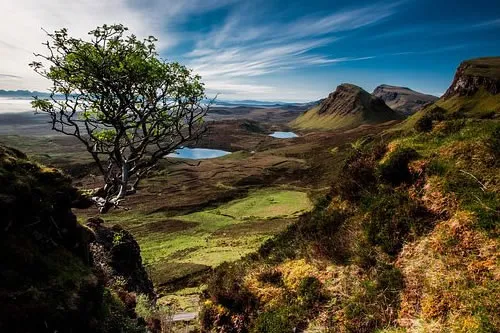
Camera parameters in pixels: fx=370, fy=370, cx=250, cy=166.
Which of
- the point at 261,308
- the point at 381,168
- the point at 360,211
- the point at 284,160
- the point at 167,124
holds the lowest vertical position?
the point at 284,160

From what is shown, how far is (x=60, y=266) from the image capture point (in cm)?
1216

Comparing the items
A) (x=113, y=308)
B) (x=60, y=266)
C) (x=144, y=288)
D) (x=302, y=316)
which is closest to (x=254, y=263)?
(x=302, y=316)

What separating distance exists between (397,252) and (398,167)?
15.3ft

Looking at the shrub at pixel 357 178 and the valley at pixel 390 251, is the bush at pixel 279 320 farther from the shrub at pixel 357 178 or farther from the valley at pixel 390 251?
the shrub at pixel 357 178

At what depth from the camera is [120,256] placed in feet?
86.8

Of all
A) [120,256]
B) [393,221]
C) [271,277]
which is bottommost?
[120,256]

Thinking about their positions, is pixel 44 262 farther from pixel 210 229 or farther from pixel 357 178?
pixel 210 229

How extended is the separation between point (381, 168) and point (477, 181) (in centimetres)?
462

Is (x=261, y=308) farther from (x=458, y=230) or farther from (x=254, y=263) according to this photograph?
(x=458, y=230)

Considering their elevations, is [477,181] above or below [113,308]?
above

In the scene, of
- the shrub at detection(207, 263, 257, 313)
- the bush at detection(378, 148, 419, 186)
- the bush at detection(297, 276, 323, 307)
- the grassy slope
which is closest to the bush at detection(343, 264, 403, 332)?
the grassy slope

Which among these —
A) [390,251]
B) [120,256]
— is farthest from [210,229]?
[390,251]

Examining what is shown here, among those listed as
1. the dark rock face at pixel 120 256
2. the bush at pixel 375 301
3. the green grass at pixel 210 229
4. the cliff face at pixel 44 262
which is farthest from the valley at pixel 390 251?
the green grass at pixel 210 229

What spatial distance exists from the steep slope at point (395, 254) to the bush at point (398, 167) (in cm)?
5
